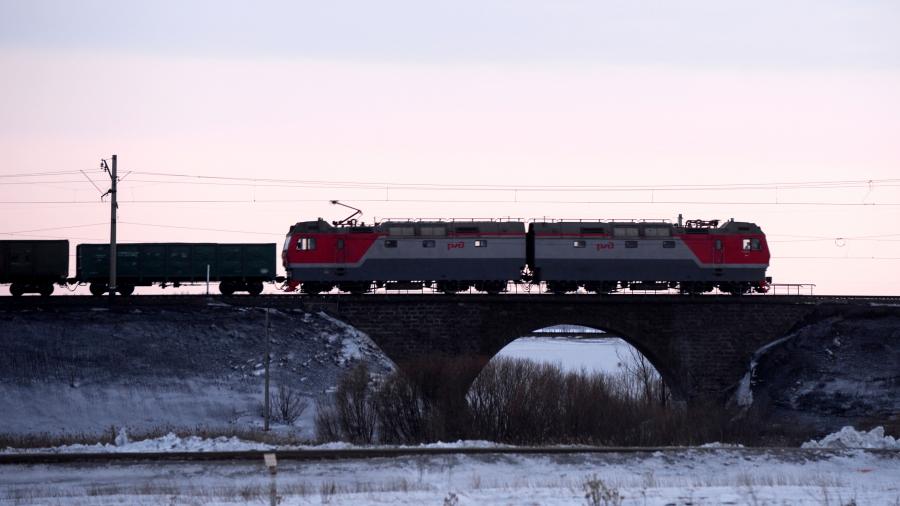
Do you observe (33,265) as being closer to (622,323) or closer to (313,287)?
(313,287)

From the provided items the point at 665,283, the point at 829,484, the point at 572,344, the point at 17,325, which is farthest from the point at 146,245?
the point at 572,344

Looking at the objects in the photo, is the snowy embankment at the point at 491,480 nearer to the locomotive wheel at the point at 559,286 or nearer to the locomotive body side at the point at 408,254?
the locomotive body side at the point at 408,254

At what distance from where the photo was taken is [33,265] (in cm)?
5325

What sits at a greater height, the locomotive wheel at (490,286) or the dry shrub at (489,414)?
the locomotive wheel at (490,286)

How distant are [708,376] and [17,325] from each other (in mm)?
33839

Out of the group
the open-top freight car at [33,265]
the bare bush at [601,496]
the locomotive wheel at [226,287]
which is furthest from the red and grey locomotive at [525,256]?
the bare bush at [601,496]

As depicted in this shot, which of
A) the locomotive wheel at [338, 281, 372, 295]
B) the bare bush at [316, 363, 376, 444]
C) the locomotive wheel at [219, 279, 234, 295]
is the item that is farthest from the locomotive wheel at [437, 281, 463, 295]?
the bare bush at [316, 363, 376, 444]

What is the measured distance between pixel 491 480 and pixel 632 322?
32.0 m

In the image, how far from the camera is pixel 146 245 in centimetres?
5553

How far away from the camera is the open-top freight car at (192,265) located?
182 ft

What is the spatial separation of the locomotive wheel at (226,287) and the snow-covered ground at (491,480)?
32.8 metres

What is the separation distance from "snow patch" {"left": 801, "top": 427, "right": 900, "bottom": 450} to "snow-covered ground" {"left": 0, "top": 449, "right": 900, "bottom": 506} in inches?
105

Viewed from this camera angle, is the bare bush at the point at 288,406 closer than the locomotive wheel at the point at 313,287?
Yes

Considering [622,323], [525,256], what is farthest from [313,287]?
[622,323]
